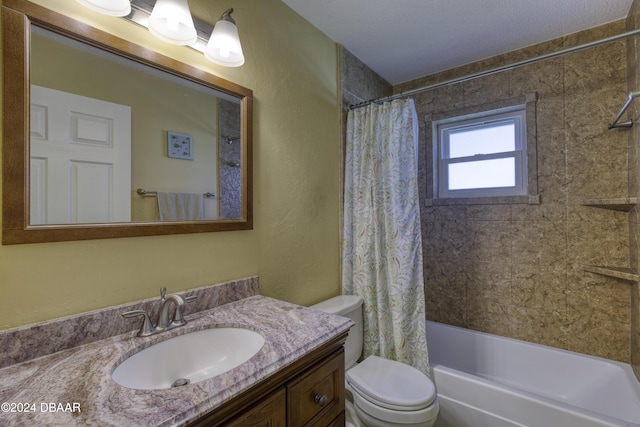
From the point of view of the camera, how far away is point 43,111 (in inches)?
33.0

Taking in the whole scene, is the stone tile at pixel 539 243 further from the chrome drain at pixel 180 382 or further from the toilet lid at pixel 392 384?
the chrome drain at pixel 180 382

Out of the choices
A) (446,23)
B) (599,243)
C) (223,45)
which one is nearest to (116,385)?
(223,45)

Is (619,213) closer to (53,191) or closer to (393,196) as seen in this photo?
(393,196)

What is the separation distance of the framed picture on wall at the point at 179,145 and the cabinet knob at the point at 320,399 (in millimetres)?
1005

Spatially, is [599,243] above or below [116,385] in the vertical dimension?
above

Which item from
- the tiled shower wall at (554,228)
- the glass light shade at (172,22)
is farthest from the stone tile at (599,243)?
the glass light shade at (172,22)

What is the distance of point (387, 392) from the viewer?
4.48 ft

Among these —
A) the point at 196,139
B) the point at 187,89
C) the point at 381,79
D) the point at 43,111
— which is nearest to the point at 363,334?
the point at 196,139

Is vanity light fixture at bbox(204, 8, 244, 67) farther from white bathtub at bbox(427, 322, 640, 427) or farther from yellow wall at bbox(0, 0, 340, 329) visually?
white bathtub at bbox(427, 322, 640, 427)

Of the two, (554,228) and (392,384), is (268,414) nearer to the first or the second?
(392,384)

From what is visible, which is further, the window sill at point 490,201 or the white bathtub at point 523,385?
the window sill at point 490,201

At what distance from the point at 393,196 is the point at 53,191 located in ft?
5.04

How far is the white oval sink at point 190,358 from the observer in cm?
84

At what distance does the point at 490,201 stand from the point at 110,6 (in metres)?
2.42
